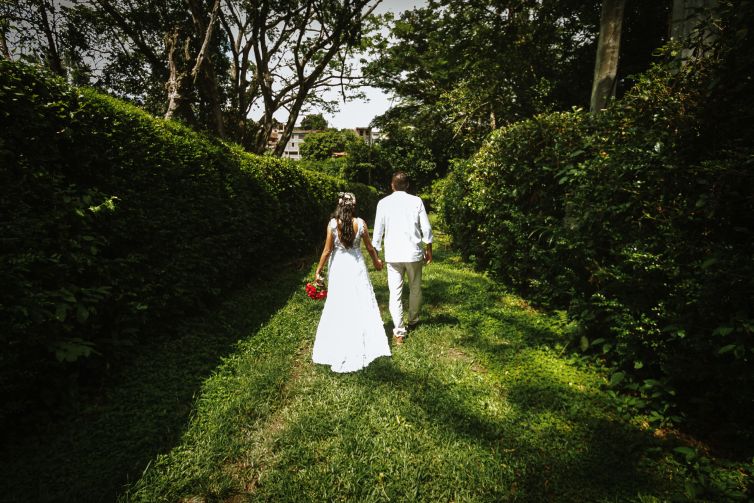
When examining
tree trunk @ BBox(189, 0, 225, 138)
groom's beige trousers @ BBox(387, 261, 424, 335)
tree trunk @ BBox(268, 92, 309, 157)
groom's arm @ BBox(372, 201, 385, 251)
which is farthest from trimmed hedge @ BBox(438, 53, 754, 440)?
tree trunk @ BBox(268, 92, 309, 157)

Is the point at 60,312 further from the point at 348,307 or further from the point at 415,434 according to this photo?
the point at 415,434

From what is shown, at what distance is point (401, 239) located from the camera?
4.66 meters

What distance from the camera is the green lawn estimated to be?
7.68 feet

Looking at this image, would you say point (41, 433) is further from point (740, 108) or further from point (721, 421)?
point (740, 108)

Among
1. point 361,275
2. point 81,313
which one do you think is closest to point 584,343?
point 361,275

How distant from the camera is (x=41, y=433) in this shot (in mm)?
2779

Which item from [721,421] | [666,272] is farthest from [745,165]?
[721,421]

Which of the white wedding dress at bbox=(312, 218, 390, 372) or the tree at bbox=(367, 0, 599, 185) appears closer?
the white wedding dress at bbox=(312, 218, 390, 372)

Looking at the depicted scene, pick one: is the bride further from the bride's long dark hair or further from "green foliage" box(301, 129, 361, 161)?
"green foliage" box(301, 129, 361, 161)

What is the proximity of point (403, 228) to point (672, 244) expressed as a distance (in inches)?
113

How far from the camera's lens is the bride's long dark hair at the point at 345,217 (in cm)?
429

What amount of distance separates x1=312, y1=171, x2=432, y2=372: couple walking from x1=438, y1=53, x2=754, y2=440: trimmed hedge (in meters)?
1.99

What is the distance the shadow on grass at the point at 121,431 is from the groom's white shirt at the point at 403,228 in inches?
103

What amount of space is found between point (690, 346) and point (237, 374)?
441 centimetres
